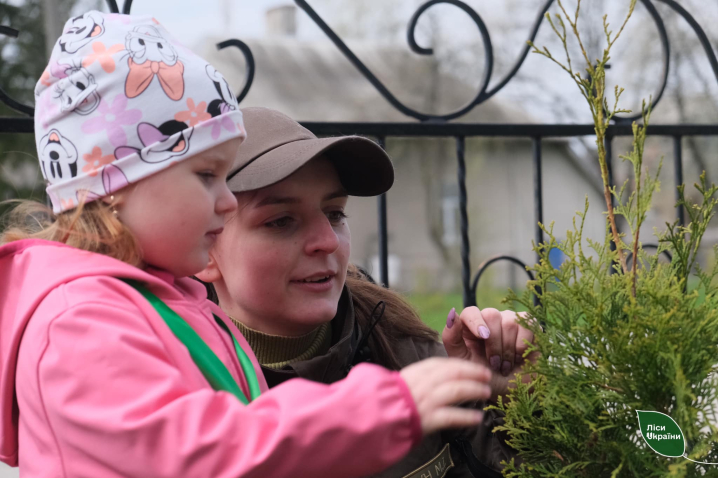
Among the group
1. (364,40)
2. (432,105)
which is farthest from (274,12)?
(432,105)

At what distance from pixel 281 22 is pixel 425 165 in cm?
858

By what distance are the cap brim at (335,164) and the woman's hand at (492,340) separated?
371mm

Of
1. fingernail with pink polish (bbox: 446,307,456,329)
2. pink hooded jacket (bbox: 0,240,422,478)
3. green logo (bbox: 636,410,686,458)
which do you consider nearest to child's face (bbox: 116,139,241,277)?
pink hooded jacket (bbox: 0,240,422,478)

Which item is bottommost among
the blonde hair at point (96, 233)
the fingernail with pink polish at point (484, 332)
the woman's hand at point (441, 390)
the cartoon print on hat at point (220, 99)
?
the fingernail with pink polish at point (484, 332)

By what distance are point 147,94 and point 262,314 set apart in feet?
2.15

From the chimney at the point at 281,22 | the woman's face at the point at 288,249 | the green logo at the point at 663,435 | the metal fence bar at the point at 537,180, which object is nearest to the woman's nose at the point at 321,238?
the woman's face at the point at 288,249

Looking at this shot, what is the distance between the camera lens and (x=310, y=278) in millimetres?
1648

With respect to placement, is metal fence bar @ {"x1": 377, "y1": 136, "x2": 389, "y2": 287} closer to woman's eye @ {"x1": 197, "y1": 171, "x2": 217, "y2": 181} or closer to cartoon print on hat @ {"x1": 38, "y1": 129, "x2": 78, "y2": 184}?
woman's eye @ {"x1": 197, "y1": 171, "x2": 217, "y2": 181}

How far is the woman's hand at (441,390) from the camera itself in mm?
990

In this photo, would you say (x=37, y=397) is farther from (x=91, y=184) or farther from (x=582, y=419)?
(x=582, y=419)

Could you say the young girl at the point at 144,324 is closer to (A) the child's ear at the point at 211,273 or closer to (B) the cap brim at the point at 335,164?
(B) the cap brim at the point at 335,164

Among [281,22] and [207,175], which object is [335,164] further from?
[281,22]

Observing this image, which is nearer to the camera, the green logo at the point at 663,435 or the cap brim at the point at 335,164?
the green logo at the point at 663,435

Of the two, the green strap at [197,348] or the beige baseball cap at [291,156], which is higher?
the beige baseball cap at [291,156]
